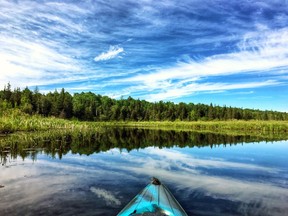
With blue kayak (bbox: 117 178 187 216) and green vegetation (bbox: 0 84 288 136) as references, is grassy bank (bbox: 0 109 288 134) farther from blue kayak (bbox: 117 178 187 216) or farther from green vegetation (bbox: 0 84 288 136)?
blue kayak (bbox: 117 178 187 216)

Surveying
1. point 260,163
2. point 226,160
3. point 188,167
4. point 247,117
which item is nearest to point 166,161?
point 188,167

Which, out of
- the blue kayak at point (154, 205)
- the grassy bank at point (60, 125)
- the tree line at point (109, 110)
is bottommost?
the blue kayak at point (154, 205)

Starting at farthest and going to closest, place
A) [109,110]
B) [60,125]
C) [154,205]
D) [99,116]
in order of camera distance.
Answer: [109,110]
[99,116]
[60,125]
[154,205]

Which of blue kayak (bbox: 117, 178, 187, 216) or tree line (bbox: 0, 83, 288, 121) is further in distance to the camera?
tree line (bbox: 0, 83, 288, 121)

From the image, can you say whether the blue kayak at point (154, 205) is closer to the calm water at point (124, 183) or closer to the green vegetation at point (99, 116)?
the calm water at point (124, 183)

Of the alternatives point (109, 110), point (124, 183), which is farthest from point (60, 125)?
point (109, 110)

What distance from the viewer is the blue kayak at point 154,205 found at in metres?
6.91

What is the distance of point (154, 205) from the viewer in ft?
23.3

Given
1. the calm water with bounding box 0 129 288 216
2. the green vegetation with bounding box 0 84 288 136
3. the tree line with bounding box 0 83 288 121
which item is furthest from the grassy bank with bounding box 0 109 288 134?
the tree line with bounding box 0 83 288 121

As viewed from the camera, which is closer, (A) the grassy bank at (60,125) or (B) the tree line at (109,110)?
(A) the grassy bank at (60,125)

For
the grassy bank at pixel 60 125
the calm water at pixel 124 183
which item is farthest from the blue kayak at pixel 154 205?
the grassy bank at pixel 60 125

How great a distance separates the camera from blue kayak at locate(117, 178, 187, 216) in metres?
6.91

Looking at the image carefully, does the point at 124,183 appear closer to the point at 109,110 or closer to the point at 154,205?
the point at 154,205

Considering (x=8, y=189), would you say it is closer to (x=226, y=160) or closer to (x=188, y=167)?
(x=188, y=167)
